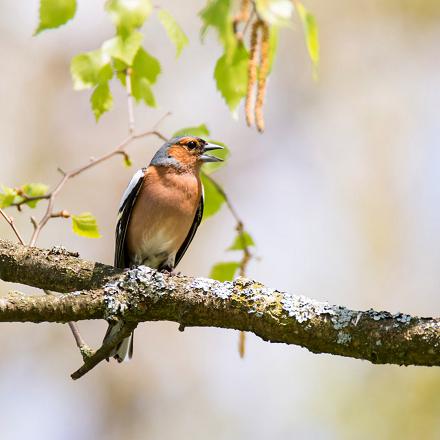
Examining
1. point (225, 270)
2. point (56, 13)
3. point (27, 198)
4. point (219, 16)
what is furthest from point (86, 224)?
point (219, 16)

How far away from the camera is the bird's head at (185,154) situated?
8266mm

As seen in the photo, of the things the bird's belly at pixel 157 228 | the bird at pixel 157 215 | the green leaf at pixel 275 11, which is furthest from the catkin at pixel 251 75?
the bird's belly at pixel 157 228

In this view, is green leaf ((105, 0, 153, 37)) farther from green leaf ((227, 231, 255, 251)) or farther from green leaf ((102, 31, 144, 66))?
green leaf ((227, 231, 255, 251))

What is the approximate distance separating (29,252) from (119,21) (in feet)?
6.89

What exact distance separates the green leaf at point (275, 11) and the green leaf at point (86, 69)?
4.73 feet

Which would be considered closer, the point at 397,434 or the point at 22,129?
the point at 397,434

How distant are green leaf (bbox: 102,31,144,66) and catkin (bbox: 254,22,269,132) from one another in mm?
695

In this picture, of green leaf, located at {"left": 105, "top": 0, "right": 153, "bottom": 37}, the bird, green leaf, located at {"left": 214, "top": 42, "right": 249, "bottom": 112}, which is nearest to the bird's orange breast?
the bird

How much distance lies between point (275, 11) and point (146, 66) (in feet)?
5.98

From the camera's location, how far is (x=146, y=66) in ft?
15.3

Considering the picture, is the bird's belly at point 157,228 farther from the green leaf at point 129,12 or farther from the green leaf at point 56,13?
the green leaf at point 129,12

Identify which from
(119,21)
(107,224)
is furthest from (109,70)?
(107,224)

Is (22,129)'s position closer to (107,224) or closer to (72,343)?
(107,224)

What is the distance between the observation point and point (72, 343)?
42.7 feet
